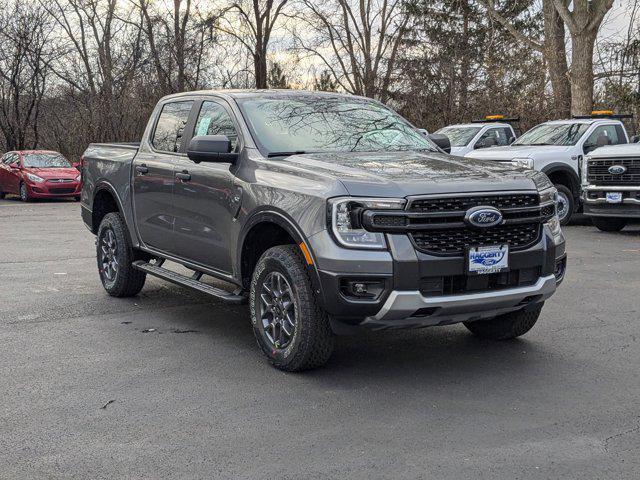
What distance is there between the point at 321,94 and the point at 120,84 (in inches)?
1157

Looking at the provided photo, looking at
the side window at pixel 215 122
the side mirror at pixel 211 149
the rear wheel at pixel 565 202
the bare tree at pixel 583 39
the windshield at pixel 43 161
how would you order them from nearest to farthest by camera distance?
the side mirror at pixel 211 149, the side window at pixel 215 122, the rear wheel at pixel 565 202, the bare tree at pixel 583 39, the windshield at pixel 43 161

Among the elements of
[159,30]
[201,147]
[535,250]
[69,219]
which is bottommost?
[69,219]

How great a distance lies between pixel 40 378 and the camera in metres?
5.34

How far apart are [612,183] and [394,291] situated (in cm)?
976

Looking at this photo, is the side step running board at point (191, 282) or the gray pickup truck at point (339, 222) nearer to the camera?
the gray pickup truck at point (339, 222)

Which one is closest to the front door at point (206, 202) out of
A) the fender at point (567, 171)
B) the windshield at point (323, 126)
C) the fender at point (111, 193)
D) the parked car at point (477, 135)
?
the windshield at point (323, 126)

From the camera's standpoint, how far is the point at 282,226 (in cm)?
534

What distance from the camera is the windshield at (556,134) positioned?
15.8 m

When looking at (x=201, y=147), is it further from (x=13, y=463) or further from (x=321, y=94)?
(x=13, y=463)

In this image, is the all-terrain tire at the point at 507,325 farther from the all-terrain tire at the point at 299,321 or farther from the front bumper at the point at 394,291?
the all-terrain tire at the point at 299,321

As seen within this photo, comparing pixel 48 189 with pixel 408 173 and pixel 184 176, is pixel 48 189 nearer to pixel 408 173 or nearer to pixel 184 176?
pixel 184 176

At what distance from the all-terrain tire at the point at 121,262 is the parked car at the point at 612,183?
8440mm

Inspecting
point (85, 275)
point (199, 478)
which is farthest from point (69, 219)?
point (199, 478)

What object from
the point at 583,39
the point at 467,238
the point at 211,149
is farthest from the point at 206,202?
the point at 583,39
